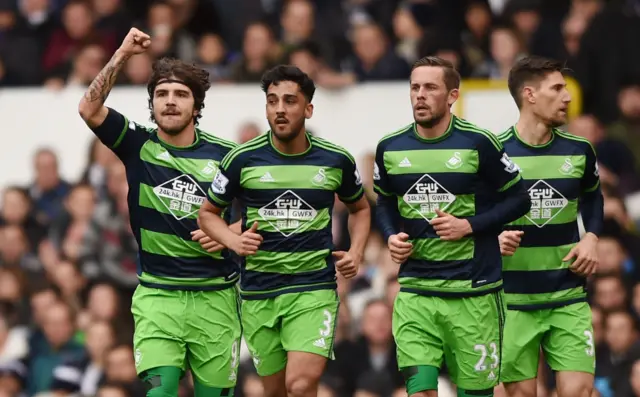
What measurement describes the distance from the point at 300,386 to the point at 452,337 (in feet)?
3.55

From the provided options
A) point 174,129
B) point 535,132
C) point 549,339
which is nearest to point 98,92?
point 174,129

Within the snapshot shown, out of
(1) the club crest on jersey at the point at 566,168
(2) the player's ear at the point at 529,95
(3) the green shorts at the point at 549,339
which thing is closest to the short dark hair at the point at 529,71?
(2) the player's ear at the point at 529,95

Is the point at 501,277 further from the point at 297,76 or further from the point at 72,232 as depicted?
the point at 72,232

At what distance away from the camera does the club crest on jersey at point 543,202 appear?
12648 millimetres

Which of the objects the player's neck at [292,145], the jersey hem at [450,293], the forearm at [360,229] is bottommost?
the jersey hem at [450,293]

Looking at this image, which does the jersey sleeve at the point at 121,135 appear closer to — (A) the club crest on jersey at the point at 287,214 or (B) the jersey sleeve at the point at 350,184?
(A) the club crest on jersey at the point at 287,214

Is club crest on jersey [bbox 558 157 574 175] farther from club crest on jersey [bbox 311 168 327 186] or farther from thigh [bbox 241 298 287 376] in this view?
thigh [bbox 241 298 287 376]

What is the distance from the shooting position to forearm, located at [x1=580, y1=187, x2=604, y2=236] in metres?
12.9

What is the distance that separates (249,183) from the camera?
39.7 feet

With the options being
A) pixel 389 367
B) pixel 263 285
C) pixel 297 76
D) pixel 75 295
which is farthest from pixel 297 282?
pixel 75 295

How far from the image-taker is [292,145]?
1219 centimetres

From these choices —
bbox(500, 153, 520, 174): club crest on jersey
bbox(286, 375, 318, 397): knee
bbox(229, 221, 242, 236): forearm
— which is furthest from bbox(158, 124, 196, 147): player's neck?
bbox(500, 153, 520, 174): club crest on jersey

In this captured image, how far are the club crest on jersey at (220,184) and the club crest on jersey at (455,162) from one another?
1499mm

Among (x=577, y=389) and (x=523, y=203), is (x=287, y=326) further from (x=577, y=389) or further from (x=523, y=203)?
(x=577, y=389)
